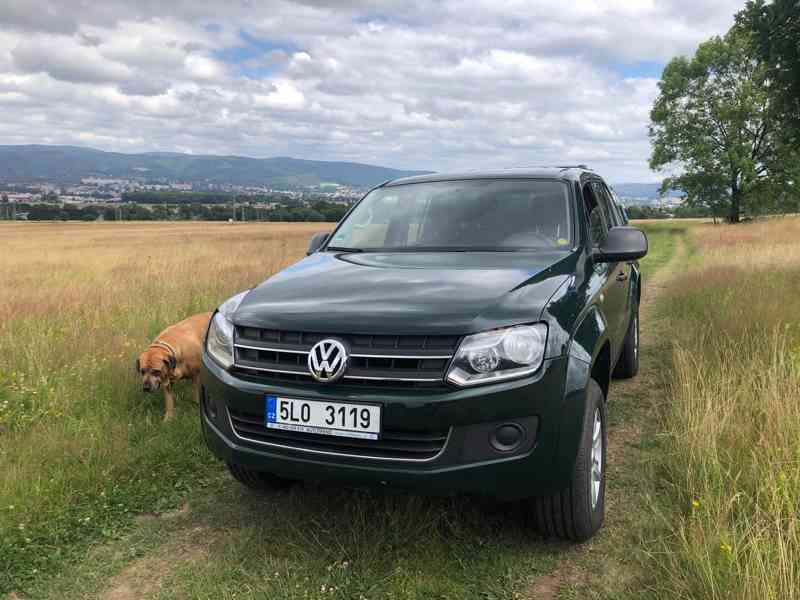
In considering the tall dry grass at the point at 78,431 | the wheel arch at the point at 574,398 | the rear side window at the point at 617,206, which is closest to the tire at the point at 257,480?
the tall dry grass at the point at 78,431

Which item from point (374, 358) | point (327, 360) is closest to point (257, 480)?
point (327, 360)

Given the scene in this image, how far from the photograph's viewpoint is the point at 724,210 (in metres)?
37.2

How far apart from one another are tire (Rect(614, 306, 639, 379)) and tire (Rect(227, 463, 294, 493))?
3203mm

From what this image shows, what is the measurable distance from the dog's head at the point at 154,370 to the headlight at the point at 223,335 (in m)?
1.70

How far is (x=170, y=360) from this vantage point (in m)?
4.62

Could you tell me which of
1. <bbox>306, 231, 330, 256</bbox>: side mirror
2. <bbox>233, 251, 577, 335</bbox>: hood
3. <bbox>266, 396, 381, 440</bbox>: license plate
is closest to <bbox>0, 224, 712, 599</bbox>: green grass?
<bbox>266, 396, 381, 440</bbox>: license plate

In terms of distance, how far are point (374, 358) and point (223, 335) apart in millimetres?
842

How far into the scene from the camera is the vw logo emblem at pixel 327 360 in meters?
2.41

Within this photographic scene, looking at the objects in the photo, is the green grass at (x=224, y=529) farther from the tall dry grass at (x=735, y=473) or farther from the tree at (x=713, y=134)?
the tree at (x=713, y=134)

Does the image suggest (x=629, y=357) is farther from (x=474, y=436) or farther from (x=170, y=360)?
(x=170, y=360)

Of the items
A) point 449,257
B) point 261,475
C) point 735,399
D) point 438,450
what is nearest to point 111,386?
point 261,475

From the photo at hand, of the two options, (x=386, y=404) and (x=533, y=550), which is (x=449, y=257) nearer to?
(x=386, y=404)

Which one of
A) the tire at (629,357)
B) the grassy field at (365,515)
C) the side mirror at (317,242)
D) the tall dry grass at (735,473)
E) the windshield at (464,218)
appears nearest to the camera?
the tall dry grass at (735,473)

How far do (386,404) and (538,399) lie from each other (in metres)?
0.57
